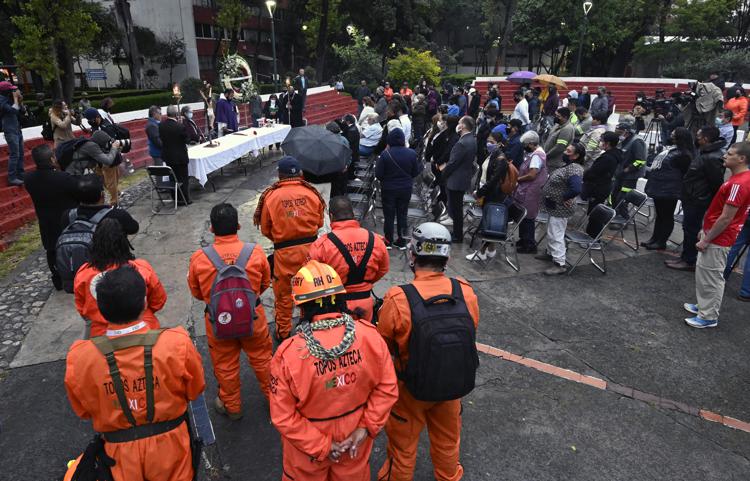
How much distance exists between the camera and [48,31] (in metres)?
14.1

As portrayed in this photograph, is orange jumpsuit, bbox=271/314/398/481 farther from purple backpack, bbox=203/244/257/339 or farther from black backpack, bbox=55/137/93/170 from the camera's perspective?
black backpack, bbox=55/137/93/170

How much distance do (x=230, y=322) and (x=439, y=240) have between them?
5.35ft

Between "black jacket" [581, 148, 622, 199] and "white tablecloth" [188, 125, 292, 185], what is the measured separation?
723 centimetres

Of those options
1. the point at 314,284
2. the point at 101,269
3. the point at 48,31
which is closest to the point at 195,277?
the point at 101,269

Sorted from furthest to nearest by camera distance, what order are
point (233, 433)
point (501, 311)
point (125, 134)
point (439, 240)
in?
point (125, 134), point (501, 311), point (233, 433), point (439, 240)

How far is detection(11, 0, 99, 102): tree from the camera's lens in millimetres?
13742

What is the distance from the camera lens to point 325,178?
8.05 m

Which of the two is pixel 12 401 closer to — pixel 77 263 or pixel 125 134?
pixel 77 263

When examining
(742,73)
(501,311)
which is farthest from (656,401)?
(742,73)

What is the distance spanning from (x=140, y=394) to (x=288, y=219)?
2.41 metres

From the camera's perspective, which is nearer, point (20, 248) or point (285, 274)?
point (285, 274)

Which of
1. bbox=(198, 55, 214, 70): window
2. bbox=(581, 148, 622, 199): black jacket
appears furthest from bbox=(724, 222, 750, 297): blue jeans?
bbox=(198, 55, 214, 70): window

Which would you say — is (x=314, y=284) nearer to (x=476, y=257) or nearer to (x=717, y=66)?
(x=476, y=257)

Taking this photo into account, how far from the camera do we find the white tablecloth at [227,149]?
9797 millimetres
